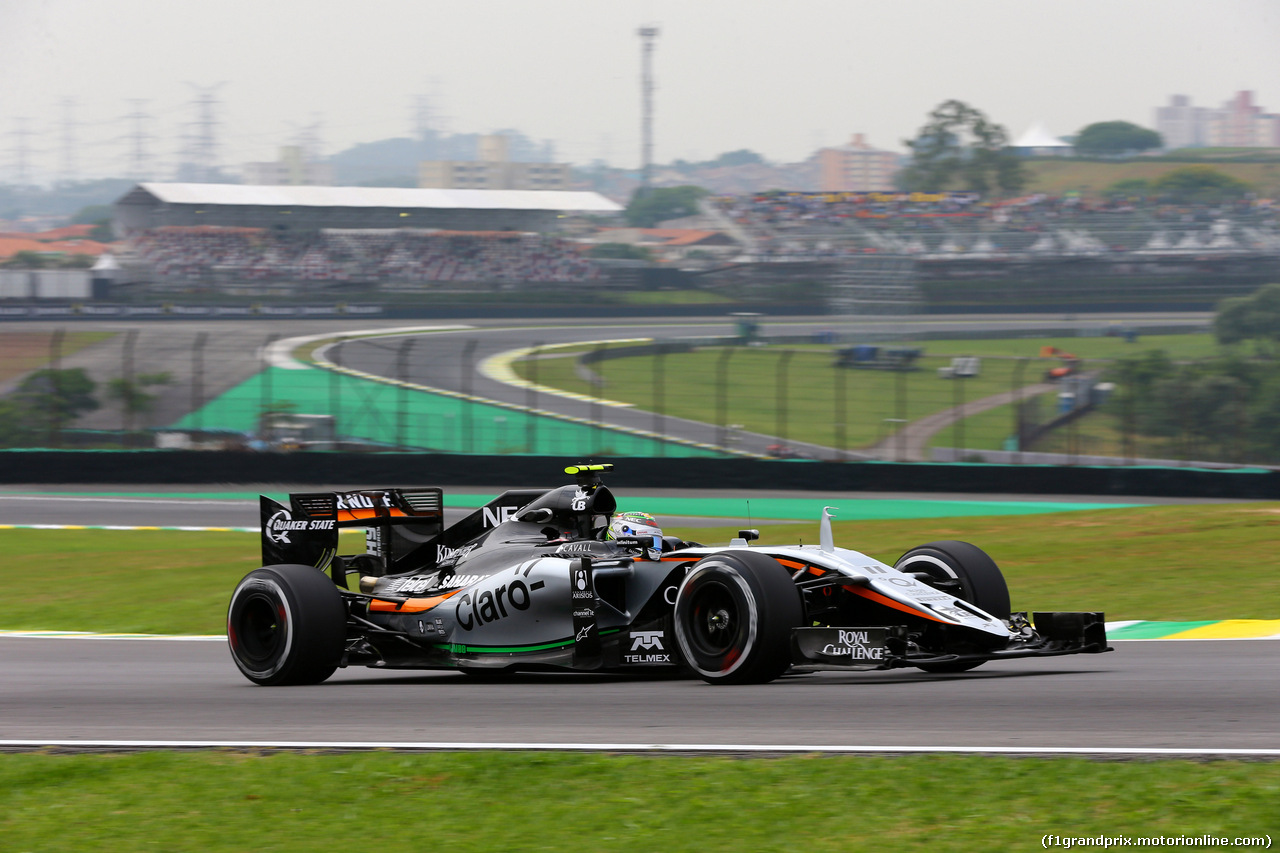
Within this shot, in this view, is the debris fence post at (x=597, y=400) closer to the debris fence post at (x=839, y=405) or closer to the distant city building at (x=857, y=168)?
the debris fence post at (x=839, y=405)

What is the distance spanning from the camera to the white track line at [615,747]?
5773 millimetres

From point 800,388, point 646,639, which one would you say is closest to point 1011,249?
point 800,388

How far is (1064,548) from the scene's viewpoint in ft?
57.6

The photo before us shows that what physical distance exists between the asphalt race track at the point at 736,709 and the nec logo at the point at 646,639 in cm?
25

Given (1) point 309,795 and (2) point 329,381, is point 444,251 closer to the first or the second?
(2) point 329,381

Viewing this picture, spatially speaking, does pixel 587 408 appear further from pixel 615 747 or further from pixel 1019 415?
pixel 615 747

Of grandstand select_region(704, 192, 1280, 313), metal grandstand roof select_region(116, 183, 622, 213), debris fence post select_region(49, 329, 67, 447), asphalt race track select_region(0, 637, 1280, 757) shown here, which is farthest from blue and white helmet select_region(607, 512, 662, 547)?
metal grandstand roof select_region(116, 183, 622, 213)

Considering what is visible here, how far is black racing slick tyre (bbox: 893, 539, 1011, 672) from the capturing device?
8672 mm

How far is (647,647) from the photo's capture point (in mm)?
8516

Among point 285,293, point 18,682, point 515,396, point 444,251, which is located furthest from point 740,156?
point 18,682

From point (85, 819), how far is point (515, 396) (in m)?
29.6

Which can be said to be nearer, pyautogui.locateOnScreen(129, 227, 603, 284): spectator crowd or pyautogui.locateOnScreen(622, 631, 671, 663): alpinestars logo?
pyautogui.locateOnScreen(622, 631, 671, 663): alpinestars logo

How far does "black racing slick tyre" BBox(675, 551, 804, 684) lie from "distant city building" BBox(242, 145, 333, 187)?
58310mm

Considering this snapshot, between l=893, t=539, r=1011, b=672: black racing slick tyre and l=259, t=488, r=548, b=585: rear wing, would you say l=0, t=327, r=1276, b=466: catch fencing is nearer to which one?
l=259, t=488, r=548, b=585: rear wing
